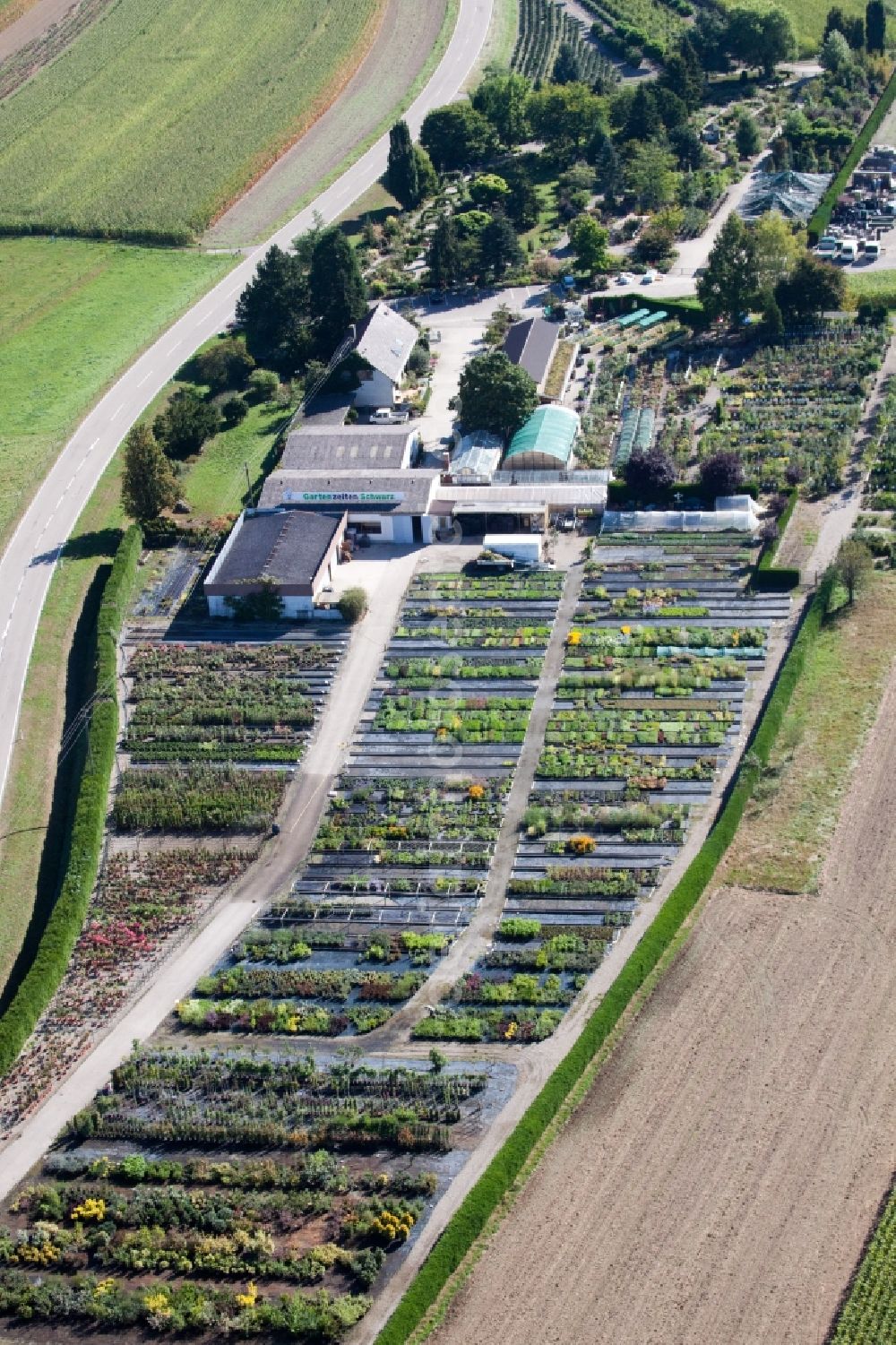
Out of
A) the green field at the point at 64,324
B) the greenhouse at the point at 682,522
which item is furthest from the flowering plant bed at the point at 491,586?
the green field at the point at 64,324

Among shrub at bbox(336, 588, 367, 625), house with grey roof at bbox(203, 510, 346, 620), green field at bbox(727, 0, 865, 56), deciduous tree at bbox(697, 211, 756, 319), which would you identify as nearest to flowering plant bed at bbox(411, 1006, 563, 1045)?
shrub at bbox(336, 588, 367, 625)

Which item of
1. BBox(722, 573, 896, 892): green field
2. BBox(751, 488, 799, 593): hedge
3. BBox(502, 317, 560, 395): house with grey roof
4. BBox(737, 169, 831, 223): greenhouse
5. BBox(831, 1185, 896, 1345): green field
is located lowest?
BBox(722, 573, 896, 892): green field

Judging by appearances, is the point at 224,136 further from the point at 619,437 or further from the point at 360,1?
the point at 619,437

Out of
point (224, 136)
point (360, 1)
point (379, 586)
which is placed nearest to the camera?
point (379, 586)

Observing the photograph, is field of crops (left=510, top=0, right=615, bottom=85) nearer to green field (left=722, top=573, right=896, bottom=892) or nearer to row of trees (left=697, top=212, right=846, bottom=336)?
row of trees (left=697, top=212, right=846, bottom=336)

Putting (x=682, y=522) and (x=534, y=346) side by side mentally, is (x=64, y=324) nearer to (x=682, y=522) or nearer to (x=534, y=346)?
(x=534, y=346)

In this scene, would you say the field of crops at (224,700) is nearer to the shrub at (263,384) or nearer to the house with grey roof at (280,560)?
the house with grey roof at (280,560)

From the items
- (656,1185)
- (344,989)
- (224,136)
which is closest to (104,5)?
(224,136)
